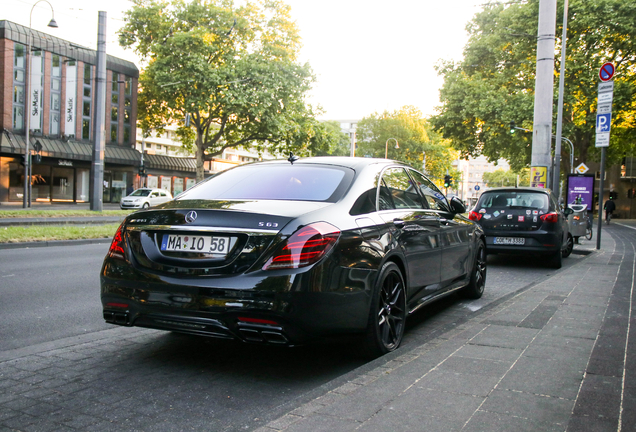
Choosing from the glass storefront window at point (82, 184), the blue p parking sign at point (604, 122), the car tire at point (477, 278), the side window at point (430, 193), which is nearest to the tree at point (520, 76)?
the blue p parking sign at point (604, 122)

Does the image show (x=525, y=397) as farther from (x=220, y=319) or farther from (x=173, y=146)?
(x=173, y=146)

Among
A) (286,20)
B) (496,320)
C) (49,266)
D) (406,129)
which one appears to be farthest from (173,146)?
(496,320)

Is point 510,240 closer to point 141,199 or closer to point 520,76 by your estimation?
point 520,76

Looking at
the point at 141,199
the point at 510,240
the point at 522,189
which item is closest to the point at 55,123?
the point at 141,199

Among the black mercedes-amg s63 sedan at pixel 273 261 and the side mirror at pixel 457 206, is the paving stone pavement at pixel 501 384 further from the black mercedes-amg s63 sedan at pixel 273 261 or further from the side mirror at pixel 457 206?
the side mirror at pixel 457 206

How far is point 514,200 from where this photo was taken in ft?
35.3

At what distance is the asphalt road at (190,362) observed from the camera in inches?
127

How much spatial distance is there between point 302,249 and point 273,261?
190mm

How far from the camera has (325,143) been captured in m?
38.9

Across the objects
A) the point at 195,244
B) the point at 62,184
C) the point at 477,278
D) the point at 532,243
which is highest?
the point at 62,184

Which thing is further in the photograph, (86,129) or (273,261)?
(86,129)

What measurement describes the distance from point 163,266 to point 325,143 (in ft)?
117

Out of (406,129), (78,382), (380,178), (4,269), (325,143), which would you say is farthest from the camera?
(406,129)

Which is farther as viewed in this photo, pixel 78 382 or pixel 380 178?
pixel 380 178
